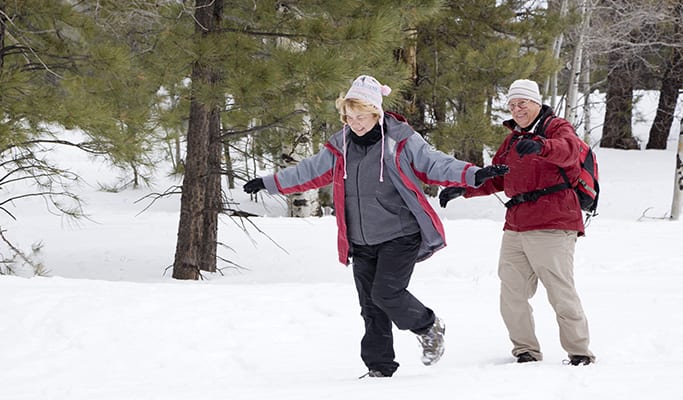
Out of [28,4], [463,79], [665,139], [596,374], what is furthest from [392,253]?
Answer: [665,139]

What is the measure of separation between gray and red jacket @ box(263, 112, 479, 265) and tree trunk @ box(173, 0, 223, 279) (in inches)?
147

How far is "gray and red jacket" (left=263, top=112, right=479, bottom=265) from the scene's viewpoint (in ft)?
11.2

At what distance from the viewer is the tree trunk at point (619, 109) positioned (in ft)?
69.7

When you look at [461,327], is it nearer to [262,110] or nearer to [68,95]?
[262,110]

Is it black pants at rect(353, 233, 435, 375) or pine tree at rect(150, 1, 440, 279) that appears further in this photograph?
pine tree at rect(150, 1, 440, 279)

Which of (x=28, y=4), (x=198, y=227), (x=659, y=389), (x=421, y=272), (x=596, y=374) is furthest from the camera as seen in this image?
(x=421, y=272)

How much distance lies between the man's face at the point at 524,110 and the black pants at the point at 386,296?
0.96 m

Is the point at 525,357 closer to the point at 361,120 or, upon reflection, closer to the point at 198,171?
the point at 361,120

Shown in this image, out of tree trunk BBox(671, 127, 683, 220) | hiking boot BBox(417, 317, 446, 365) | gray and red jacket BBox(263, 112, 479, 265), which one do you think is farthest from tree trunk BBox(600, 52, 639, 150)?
gray and red jacket BBox(263, 112, 479, 265)

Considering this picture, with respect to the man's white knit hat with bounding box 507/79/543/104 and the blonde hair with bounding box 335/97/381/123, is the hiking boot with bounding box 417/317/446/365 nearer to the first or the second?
the blonde hair with bounding box 335/97/381/123

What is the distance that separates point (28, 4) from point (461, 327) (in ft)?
18.2

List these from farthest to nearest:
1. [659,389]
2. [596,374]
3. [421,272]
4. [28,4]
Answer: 1. [421,272]
2. [28,4]
3. [596,374]
4. [659,389]

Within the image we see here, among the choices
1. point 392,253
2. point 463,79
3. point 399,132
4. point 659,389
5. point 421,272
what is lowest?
point 421,272

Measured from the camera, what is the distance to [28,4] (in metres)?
7.21
